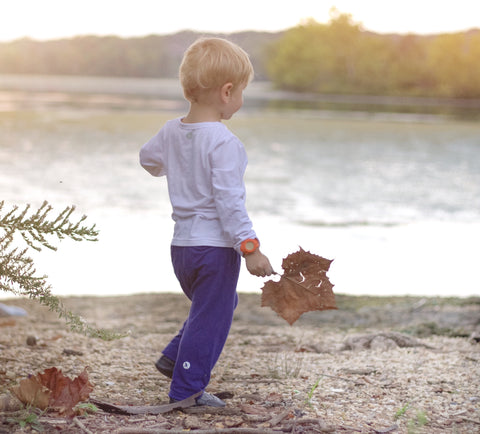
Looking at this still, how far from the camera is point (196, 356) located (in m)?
3.27

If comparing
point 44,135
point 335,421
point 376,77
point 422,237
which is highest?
point 376,77

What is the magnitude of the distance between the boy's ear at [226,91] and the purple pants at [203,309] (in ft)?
2.25

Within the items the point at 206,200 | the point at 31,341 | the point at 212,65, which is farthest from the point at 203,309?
the point at 31,341

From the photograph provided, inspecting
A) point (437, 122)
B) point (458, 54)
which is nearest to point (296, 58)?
point (458, 54)

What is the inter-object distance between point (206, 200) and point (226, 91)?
506 millimetres

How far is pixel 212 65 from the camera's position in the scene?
3146mm

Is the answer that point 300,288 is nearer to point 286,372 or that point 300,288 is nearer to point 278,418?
point 278,418

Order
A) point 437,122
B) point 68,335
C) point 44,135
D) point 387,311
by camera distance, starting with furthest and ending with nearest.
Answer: point 437,122 < point 44,135 < point 387,311 < point 68,335

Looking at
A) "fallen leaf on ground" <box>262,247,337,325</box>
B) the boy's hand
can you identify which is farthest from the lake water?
the boy's hand

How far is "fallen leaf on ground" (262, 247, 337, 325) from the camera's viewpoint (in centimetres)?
322

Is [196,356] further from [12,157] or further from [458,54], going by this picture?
[458,54]

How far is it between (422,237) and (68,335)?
19.8 feet

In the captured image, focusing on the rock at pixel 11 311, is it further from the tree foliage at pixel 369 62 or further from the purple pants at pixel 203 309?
the tree foliage at pixel 369 62

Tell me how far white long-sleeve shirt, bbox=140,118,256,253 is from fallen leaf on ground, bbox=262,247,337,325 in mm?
290
